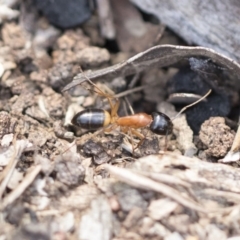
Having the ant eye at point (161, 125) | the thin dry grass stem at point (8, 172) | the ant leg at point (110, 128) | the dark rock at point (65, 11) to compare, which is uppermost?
the dark rock at point (65, 11)

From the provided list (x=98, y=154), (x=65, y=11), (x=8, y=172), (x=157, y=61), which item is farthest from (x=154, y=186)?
(x=65, y=11)

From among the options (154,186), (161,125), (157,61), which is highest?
(157,61)

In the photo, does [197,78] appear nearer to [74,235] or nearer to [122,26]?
[122,26]

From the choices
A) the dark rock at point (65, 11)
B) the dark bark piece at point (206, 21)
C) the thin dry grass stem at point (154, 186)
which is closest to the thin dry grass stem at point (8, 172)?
the thin dry grass stem at point (154, 186)

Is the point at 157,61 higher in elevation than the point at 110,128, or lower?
higher

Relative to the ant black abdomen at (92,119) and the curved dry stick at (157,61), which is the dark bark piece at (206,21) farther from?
the ant black abdomen at (92,119)

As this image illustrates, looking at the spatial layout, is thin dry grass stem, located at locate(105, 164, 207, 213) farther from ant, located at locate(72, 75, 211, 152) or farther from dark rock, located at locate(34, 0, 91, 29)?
dark rock, located at locate(34, 0, 91, 29)

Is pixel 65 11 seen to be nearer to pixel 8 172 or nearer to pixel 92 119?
pixel 92 119
